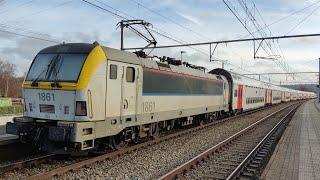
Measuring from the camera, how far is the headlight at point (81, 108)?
11016 mm

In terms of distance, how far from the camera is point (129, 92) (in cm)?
1310

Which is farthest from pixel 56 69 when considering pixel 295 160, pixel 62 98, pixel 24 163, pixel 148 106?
pixel 295 160

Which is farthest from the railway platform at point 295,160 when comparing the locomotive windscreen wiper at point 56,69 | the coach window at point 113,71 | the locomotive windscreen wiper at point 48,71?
the locomotive windscreen wiper at point 48,71

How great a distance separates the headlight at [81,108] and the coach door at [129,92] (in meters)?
1.88

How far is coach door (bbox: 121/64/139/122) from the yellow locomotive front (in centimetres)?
125

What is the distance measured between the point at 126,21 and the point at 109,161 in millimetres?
12285

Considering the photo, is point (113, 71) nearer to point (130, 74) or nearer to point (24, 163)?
point (130, 74)

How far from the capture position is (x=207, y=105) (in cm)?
2298

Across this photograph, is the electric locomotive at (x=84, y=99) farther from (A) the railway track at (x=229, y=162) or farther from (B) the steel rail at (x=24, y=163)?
(A) the railway track at (x=229, y=162)

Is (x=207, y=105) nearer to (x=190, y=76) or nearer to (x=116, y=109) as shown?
(x=190, y=76)

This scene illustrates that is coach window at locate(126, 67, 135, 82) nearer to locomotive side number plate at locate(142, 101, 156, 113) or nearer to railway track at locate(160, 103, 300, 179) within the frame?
locomotive side number plate at locate(142, 101, 156, 113)

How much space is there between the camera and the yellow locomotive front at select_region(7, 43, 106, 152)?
10938mm

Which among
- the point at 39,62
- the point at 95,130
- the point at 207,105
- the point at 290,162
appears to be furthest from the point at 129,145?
the point at 207,105

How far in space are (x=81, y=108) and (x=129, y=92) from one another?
2396 millimetres
